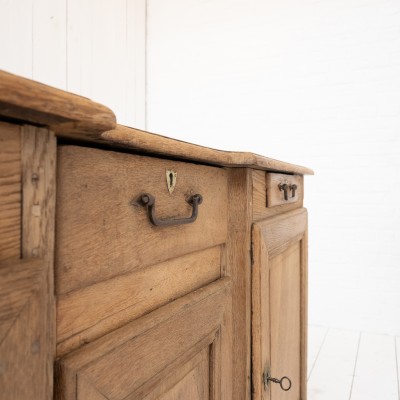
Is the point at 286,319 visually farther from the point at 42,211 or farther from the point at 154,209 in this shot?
the point at 42,211

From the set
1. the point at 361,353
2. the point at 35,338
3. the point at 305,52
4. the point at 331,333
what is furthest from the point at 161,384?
the point at 305,52

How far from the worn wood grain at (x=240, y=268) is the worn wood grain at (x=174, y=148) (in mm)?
53

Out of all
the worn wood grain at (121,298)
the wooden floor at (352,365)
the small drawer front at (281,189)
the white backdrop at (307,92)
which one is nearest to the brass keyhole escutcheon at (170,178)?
the worn wood grain at (121,298)

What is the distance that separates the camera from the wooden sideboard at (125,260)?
0.32m

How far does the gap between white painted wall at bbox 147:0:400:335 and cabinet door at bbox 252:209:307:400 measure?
1.13 metres

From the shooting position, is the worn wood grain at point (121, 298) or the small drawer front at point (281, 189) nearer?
A: the worn wood grain at point (121, 298)

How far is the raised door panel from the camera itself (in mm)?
426

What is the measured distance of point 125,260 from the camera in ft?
1.60

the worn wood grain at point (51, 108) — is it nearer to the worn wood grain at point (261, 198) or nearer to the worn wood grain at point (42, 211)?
the worn wood grain at point (42, 211)

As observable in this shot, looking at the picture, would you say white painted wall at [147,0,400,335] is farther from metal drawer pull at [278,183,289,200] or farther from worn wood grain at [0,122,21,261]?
worn wood grain at [0,122,21,261]

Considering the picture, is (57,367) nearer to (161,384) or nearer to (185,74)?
(161,384)

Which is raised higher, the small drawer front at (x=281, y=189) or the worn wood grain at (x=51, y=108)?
the worn wood grain at (x=51, y=108)

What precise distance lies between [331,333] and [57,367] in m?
2.24

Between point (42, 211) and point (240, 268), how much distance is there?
0.51 metres
